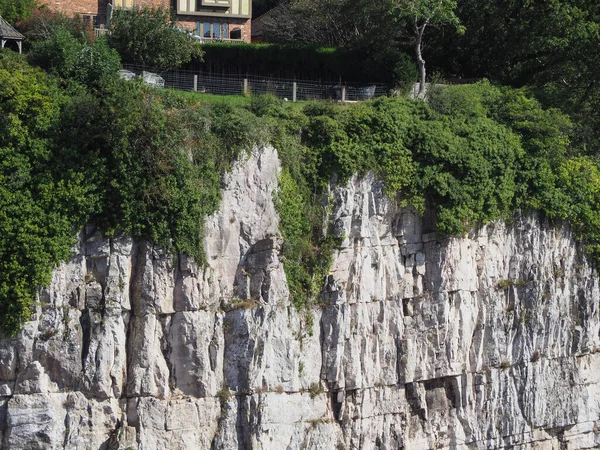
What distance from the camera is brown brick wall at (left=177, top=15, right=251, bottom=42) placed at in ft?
126

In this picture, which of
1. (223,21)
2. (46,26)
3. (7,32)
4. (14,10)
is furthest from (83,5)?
(7,32)

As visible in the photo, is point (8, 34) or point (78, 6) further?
point (78, 6)

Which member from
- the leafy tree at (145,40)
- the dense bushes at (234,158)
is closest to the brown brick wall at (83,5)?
the leafy tree at (145,40)

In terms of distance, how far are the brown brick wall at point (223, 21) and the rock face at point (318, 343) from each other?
12982 mm

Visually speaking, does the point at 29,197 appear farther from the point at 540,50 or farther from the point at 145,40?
the point at 540,50

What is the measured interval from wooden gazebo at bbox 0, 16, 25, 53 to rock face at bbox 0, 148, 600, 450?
7.41 meters

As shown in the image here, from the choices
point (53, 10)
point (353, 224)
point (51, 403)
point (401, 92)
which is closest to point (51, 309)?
point (51, 403)

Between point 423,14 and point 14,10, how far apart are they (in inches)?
474

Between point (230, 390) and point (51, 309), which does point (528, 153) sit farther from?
point (51, 309)

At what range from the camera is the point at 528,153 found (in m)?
30.9

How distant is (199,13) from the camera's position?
38.3 meters

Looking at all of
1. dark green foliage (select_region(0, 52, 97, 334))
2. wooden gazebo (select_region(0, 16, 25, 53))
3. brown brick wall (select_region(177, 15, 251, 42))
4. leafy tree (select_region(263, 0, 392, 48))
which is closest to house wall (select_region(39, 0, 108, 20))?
brown brick wall (select_region(177, 15, 251, 42))

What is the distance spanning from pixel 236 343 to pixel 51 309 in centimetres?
441

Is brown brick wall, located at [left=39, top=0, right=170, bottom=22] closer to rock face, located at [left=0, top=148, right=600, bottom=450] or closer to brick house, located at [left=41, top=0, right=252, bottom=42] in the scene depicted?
brick house, located at [left=41, top=0, right=252, bottom=42]
